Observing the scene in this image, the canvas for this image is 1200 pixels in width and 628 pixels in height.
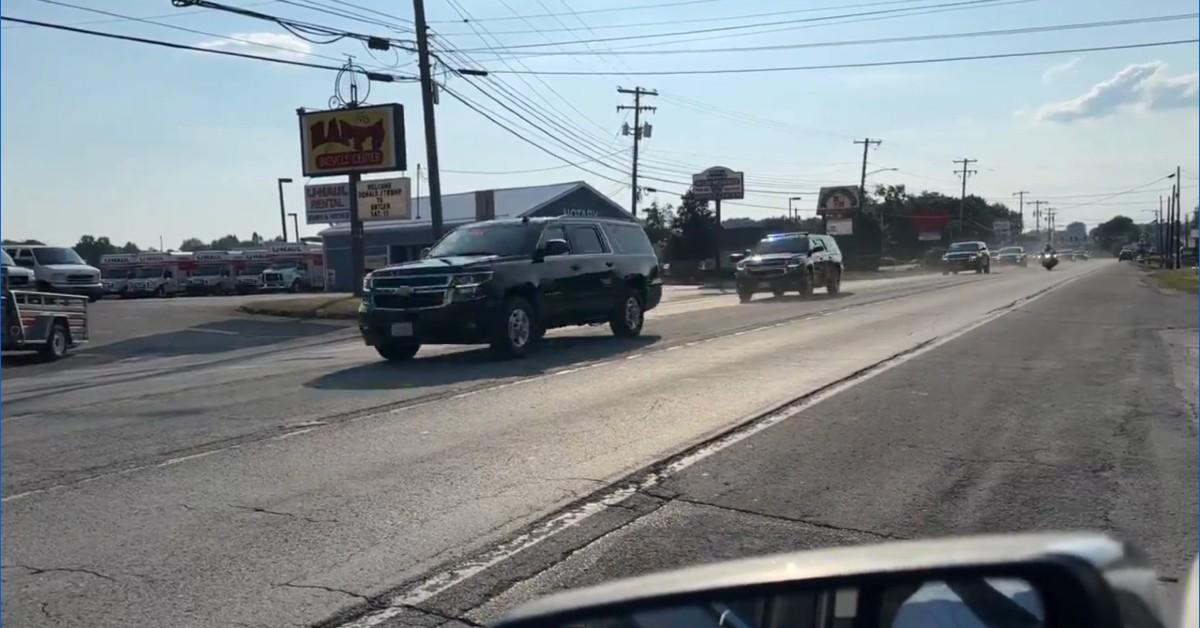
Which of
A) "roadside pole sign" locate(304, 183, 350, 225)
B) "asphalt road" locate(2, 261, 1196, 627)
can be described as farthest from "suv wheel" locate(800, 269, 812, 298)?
"roadside pole sign" locate(304, 183, 350, 225)

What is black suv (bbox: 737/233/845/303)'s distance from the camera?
32625mm

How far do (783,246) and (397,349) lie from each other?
64.7ft

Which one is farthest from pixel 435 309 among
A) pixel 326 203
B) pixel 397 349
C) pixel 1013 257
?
pixel 1013 257

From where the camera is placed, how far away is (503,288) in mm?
15172

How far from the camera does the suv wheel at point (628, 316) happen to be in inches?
722

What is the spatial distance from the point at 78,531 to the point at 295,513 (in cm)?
120

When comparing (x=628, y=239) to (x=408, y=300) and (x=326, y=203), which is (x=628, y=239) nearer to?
(x=408, y=300)

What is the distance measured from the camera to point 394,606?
511cm

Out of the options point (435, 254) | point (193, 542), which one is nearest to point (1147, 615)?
point (193, 542)

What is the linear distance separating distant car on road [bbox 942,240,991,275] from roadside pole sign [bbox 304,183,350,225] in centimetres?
3226

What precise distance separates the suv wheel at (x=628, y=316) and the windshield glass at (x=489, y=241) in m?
2.56

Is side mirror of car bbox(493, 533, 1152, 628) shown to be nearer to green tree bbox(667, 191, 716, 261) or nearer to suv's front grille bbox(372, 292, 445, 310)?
suv's front grille bbox(372, 292, 445, 310)

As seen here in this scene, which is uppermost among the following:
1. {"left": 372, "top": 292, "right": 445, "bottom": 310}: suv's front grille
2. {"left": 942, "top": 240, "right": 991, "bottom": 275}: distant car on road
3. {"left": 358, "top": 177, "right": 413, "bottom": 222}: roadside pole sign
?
{"left": 358, "top": 177, "right": 413, "bottom": 222}: roadside pole sign

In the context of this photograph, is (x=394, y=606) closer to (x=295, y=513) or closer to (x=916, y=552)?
(x=295, y=513)
